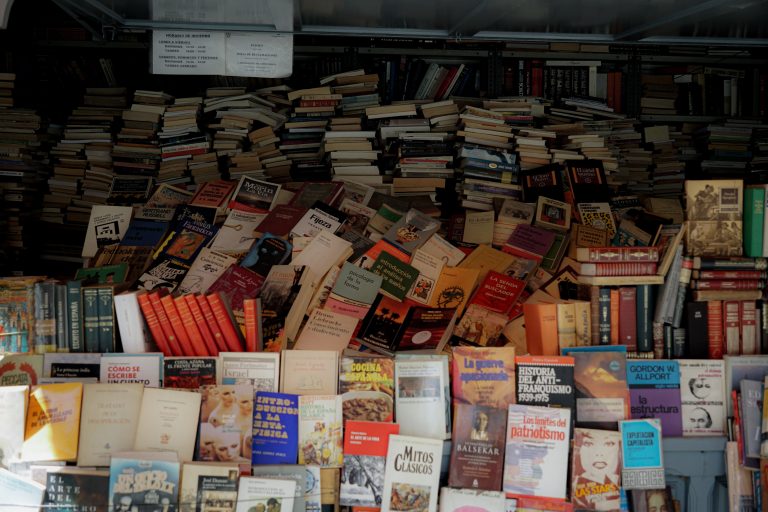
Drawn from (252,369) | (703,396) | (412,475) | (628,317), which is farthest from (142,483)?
(703,396)

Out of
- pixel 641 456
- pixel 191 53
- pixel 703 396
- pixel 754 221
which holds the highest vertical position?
pixel 191 53

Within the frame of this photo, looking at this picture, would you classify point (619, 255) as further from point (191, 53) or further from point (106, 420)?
point (191, 53)

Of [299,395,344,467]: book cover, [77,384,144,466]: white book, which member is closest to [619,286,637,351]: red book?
[299,395,344,467]: book cover

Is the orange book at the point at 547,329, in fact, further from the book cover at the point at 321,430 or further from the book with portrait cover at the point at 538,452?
the book cover at the point at 321,430

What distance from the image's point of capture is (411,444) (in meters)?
2.65

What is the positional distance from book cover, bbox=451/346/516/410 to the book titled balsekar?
40cm

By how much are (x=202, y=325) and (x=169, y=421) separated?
379 millimetres

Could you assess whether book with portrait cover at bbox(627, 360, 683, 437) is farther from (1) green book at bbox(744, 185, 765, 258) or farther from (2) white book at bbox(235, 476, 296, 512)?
(2) white book at bbox(235, 476, 296, 512)

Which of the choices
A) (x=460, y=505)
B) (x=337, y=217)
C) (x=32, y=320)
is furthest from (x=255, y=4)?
(x=460, y=505)

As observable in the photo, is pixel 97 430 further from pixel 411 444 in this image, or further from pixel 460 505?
pixel 460 505

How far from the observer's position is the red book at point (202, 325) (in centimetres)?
287

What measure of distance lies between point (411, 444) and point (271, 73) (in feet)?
7.80

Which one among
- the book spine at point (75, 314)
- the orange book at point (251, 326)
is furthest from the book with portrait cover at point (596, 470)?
the book spine at point (75, 314)

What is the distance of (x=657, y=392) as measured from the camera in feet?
9.42
